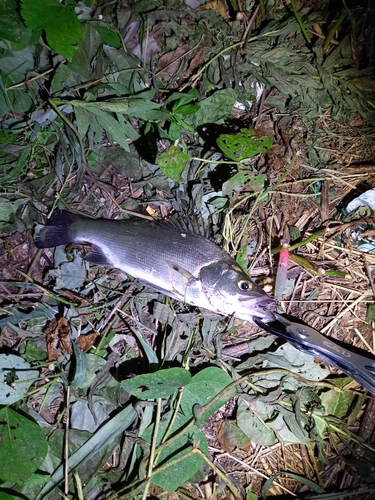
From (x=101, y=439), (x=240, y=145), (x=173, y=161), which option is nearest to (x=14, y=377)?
(x=101, y=439)

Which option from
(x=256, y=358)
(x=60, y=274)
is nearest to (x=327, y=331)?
(x=256, y=358)

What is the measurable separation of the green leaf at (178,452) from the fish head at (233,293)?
2.77 ft

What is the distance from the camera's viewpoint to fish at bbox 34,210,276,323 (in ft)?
7.11

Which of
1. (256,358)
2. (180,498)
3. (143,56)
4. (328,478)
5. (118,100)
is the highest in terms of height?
(143,56)

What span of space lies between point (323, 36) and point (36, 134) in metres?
2.42

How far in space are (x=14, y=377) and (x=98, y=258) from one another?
3.41 feet

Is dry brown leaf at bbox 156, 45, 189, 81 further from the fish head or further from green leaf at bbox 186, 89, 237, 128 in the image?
the fish head

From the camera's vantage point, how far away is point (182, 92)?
8.62 ft

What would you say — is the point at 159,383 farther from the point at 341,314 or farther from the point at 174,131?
the point at 174,131

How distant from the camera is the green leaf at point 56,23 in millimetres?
2166

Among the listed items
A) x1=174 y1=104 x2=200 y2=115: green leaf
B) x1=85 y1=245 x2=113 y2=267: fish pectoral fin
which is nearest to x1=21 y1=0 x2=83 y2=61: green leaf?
x1=174 y1=104 x2=200 y2=115: green leaf

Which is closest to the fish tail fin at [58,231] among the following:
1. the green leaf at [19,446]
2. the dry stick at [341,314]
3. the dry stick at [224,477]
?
the green leaf at [19,446]

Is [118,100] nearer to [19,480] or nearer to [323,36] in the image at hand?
[323,36]

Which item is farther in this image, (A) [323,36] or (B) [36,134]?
(A) [323,36]
